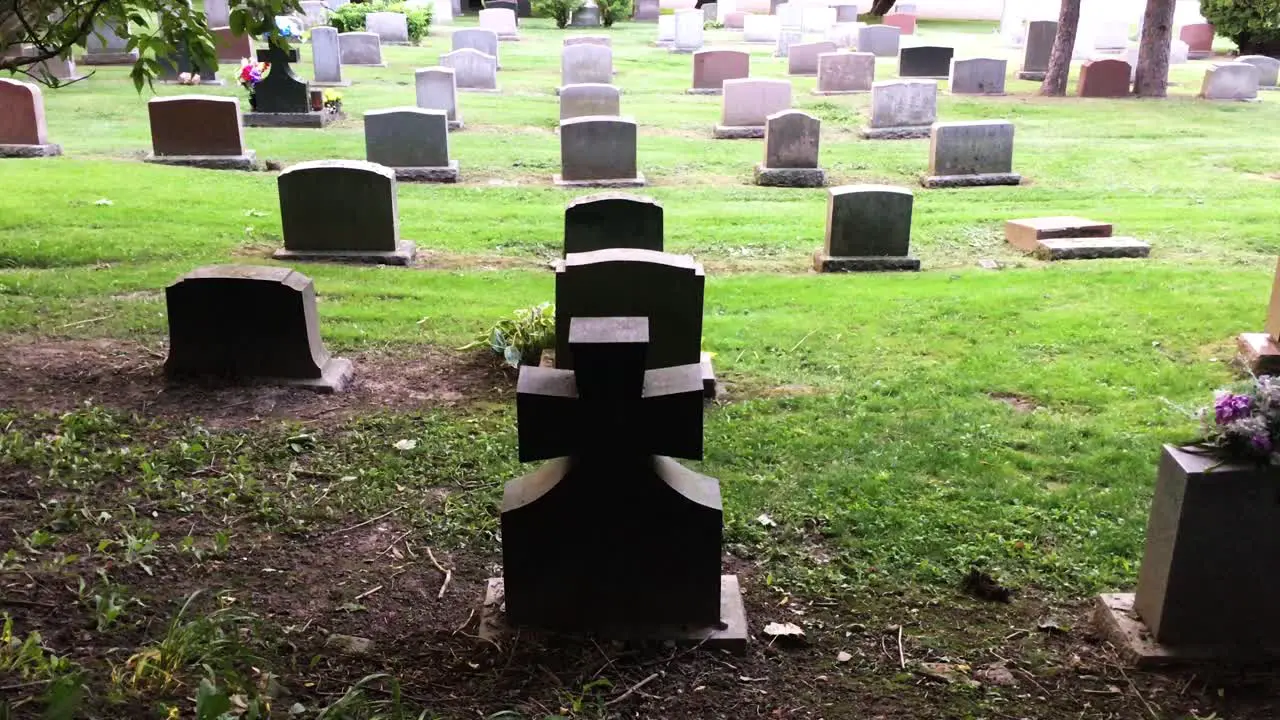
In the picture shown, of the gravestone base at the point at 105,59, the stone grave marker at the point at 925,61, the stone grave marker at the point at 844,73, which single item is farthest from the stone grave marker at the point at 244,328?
the stone grave marker at the point at 925,61

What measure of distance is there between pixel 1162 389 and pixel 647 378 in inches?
196

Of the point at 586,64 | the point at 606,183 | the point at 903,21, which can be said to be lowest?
the point at 606,183

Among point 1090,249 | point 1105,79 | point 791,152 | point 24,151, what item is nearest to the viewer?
point 1090,249

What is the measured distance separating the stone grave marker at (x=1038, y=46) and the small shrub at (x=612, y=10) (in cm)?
1662

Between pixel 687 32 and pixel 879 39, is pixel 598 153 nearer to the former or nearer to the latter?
pixel 687 32

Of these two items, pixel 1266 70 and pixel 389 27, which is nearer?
pixel 1266 70

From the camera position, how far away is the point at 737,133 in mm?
20156

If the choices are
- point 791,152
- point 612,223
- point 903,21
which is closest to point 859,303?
point 612,223

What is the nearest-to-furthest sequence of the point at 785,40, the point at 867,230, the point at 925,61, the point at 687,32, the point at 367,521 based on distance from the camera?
the point at 367,521 < the point at 867,230 < the point at 925,61 < the point at 785,40 < the point at 687,32

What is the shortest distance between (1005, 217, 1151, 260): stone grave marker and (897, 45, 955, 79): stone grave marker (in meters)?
15.6

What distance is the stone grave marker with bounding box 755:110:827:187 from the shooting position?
642 inches

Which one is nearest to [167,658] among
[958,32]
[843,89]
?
[843,89]

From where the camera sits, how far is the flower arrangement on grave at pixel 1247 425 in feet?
13.1

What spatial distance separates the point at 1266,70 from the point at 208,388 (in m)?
28.4
